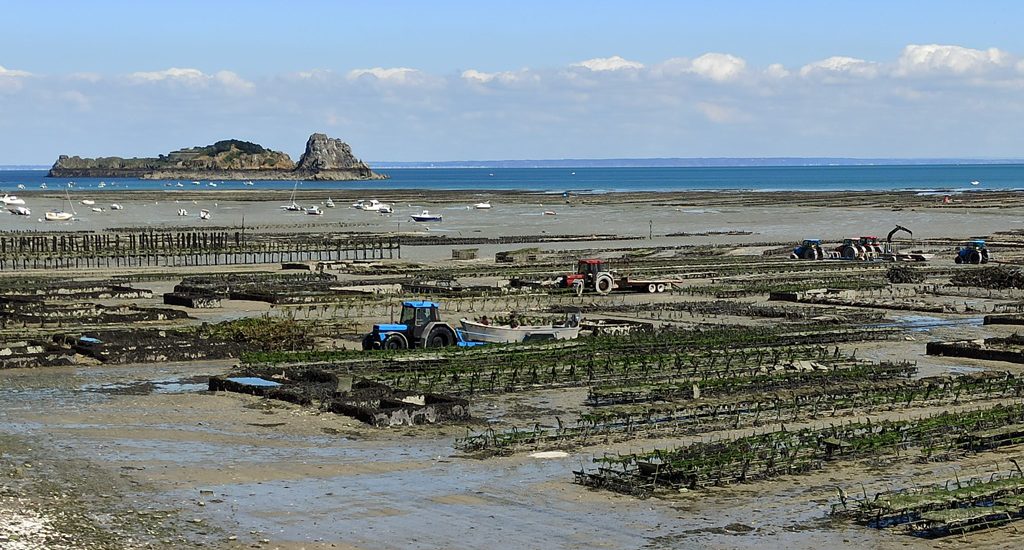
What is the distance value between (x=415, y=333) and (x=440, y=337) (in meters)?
0.61

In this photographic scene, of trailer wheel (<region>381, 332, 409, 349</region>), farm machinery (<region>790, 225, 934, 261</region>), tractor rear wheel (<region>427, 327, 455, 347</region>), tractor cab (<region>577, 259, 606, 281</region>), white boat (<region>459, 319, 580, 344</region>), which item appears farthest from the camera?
farm machinery (<region>790, 225, 934, 261</region>)

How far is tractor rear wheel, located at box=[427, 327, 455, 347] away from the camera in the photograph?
3362cm

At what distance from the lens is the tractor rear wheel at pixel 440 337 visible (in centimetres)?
3362

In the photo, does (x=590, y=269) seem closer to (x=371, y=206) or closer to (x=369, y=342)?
(x=369, y=342)

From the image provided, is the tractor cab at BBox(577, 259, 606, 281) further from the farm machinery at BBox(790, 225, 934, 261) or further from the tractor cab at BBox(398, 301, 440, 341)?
the farm machinery at BBox(790, 225, 934, 261)

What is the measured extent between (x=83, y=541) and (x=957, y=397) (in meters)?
16.6

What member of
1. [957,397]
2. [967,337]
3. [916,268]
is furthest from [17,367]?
[916,268]

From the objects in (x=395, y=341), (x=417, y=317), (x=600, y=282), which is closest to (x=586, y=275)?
(x=600, y=282)

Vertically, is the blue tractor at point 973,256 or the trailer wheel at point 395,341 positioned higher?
the blue tractor at point 973,256

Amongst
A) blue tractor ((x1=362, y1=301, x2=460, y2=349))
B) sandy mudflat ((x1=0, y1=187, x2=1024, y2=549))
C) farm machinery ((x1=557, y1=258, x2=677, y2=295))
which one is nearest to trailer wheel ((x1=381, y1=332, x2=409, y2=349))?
blue tractor ((x1=362, y1=301, x2=460, y2=349))

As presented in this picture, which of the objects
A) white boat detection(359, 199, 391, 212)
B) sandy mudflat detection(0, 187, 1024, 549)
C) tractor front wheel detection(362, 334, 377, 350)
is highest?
white boat detection(359, 199, 391, 212)

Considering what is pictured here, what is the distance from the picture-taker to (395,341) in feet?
110

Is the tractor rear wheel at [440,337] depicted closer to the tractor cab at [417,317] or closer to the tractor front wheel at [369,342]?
the tractor cab at [417,317]

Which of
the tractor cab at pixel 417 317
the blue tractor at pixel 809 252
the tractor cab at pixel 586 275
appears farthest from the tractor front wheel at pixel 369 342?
the blue tractor at pixel 809 252
